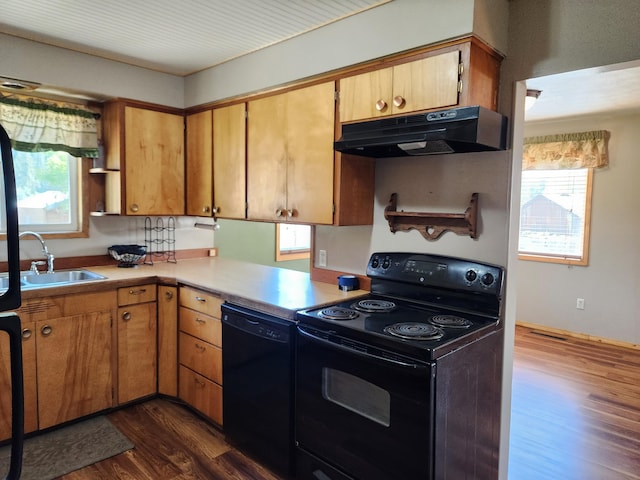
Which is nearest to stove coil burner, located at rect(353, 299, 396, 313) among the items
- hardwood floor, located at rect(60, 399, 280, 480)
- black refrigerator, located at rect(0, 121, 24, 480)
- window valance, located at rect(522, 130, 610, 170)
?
hardwood floor, located at rect(60, 399, 280, 480)

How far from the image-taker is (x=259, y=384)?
7.30 feet

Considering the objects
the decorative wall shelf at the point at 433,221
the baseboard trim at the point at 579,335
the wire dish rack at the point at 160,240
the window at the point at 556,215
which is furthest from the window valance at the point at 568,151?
the wire dish rack at the point at 160,240

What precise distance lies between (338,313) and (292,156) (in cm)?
100

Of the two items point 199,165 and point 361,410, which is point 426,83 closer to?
point 361,410

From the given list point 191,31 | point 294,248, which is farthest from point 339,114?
point 294,248

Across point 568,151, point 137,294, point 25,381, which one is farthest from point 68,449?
point 568,151

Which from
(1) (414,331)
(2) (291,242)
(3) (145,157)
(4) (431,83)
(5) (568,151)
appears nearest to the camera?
(1) (414,331)

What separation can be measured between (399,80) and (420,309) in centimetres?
108

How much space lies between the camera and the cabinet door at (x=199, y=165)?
3164 millimetres

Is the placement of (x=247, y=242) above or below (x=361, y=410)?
above

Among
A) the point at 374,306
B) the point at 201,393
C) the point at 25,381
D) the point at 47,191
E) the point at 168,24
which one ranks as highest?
the point at 168,24

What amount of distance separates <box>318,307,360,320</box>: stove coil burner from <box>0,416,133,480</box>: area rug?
55.8 inches

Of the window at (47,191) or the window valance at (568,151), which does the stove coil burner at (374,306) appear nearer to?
the window at (47,191)

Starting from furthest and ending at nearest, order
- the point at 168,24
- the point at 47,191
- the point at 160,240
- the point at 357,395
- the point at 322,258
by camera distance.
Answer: the point at 160,240
the point at 47,191
the point at 322,258
the point at 168,24
the point at 357,395
